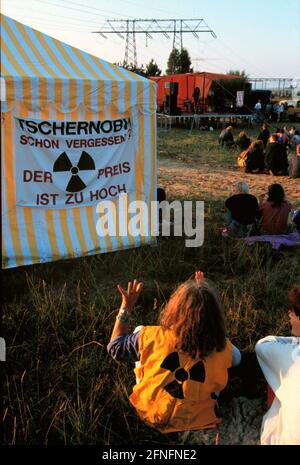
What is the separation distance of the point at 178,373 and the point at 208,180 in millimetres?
8971

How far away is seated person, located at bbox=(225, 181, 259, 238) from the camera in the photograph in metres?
6.39

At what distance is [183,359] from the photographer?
2539 mm

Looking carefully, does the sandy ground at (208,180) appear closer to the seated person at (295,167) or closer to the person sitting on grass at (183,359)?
the seated person at (295,167)

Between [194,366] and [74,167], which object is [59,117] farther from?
[194,366]

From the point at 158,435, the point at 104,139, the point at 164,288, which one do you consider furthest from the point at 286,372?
the point at 104,139

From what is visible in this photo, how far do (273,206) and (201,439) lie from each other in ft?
13.5

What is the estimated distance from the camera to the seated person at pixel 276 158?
11.7m

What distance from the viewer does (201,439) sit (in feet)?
9.09

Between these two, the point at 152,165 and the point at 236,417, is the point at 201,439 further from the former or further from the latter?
the point at 152,165

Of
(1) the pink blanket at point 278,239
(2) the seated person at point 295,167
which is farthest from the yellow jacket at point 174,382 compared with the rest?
(2) the seated person at point 295,167

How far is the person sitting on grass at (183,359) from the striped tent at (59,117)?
2.86 metres

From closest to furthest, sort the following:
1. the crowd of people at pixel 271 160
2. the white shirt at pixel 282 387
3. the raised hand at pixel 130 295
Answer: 1. the white shirt at pixel 282 387
2. the raised hand at pixel 130 295
3. the crowd of people at pixel 271 160

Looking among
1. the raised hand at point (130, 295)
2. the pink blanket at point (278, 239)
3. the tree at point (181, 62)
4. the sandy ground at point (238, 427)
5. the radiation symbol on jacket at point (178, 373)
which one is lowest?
the sandy ground at point (238, 427)

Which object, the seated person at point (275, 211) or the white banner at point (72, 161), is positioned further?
the seated person at point (275, 211)
